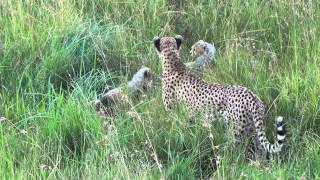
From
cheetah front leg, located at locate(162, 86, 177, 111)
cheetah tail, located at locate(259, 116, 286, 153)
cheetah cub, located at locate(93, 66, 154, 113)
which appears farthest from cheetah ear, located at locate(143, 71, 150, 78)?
cheetah tail, located at locate(259, 116, 286, 153)

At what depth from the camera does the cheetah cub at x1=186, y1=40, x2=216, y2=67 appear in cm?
494

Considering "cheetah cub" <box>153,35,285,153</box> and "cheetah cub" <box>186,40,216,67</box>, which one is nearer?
"cheetah cub" <box>153,35,285,153</box>

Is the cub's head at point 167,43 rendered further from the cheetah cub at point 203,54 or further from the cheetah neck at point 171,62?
the cheetah cub at point 203,54

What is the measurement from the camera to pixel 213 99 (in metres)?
4.16

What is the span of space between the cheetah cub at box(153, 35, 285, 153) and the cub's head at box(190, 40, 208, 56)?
328 mm

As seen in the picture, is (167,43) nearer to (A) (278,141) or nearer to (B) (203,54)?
(B) (203,54)

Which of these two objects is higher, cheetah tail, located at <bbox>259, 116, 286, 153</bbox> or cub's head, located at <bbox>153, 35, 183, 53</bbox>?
cub's head, located at <bbox>153, 35, 183, 53</bbox>

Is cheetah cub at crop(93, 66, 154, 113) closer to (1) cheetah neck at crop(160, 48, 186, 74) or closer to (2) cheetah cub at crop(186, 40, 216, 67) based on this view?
(1) cheetah neck at crop(160, 48, 186, 74)

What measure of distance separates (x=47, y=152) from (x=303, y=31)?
1.97 m

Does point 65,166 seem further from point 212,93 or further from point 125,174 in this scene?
point 212,93

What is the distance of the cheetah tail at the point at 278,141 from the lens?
3.68m

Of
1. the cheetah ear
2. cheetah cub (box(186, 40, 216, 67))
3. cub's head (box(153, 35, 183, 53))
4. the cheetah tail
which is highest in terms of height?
cub's head (box(153, 35, 183, 53))

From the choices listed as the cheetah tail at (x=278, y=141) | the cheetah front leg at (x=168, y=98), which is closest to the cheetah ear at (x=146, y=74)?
the cheetah front leg at (x=168, y=98)

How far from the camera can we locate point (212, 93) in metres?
4.19
